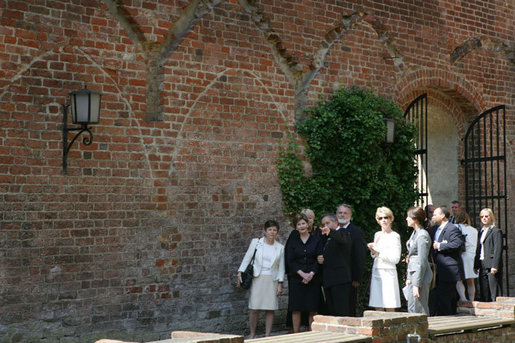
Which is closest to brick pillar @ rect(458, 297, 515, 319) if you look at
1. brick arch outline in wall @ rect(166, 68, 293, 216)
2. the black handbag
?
the black handbag

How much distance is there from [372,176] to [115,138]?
3.90 meters

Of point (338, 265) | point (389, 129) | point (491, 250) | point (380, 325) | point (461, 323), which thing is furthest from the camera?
point (389, 129)

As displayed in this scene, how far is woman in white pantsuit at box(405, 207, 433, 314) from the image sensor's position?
759cm

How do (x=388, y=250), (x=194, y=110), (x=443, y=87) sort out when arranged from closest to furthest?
1. (x=388, y=250)
2. (x=194, y=110)
3. (x=443, y=87)

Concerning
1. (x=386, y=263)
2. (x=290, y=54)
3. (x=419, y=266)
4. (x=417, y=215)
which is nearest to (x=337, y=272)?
(x=386, y=263)

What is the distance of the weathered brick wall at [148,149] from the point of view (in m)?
7.40

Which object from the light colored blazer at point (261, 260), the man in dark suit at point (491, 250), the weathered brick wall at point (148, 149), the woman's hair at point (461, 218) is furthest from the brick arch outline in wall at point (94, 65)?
the man in dark suit at point (491, 250)

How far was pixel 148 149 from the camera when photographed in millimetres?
8336

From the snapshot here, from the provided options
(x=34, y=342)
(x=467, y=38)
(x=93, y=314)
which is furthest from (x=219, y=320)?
(x=467, y=38)

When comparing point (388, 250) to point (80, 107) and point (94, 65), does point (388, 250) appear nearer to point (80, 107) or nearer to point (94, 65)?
point (80, 107)

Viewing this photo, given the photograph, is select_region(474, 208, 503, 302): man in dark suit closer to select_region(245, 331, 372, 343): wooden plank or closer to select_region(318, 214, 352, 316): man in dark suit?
select_region(318, 214, 352, 316): man in dark suit

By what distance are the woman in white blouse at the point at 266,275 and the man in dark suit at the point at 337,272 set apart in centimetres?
62

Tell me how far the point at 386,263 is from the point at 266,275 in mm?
1437

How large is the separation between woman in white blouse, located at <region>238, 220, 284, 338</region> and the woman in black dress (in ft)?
0.57
